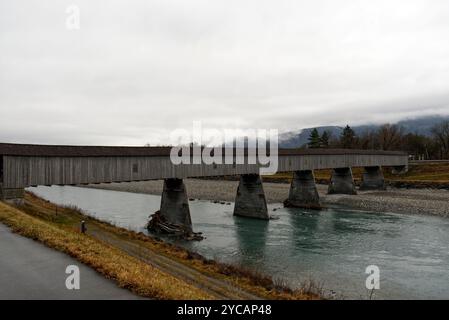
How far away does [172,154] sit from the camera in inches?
1122

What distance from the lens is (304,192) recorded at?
43.7 metres

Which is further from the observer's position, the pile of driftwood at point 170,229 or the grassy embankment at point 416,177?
the grassy embankment at point 416,177

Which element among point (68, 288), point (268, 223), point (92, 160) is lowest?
point (268, 223)

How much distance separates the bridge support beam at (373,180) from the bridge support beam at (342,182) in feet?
27.6

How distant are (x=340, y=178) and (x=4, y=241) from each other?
1873 inches

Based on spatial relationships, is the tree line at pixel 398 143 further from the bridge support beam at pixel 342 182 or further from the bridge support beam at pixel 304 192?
the bridge support beam at pixel 304 192

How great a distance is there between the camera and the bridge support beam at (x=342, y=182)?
52156 millimetres

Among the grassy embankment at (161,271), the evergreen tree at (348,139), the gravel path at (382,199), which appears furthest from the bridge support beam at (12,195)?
the evergreen tree at (348,139)

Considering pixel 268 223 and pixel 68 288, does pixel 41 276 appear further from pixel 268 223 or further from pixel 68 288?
pixel 268 223

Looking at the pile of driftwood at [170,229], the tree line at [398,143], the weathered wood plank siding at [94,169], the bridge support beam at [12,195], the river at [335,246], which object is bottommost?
the river at [335,246]

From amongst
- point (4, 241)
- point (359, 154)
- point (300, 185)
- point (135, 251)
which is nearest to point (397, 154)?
point (359, 154)

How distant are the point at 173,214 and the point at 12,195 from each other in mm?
11614

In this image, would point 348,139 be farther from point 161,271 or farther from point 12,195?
point 161,271

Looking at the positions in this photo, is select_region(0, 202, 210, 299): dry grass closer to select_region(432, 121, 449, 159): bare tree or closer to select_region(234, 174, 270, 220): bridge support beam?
select_region(234, 174, 270, 220): bridge support beam
